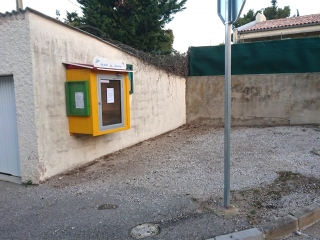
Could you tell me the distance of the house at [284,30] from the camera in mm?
16719

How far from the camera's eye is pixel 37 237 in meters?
3.06

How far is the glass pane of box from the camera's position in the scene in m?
5.30

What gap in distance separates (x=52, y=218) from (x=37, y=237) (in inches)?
17.0

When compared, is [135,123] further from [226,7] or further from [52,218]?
[226,7]

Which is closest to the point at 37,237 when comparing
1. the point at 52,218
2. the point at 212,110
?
the point at 52,218

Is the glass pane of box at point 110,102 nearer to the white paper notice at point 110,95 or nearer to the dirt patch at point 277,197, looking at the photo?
the white paper notice at point 110,95

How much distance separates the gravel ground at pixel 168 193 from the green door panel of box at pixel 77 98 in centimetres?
118

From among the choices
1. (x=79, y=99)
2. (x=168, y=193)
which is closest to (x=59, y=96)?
(x=79, y=99)

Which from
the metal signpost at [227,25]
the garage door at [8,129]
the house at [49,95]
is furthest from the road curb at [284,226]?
the garage door at [8,129]

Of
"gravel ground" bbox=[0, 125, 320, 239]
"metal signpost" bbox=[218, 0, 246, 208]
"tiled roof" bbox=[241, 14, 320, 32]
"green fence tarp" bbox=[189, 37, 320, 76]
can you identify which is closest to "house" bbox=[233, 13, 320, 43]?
"tiled roof" bbox=[241, 14, 320, 32]

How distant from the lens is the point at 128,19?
11.6m

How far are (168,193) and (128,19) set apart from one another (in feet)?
30.4

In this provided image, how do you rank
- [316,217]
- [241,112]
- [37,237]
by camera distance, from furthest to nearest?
[241,112]
[316,217]
[37,237]

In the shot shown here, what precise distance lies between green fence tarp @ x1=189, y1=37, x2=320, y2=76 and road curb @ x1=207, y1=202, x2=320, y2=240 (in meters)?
6.23
